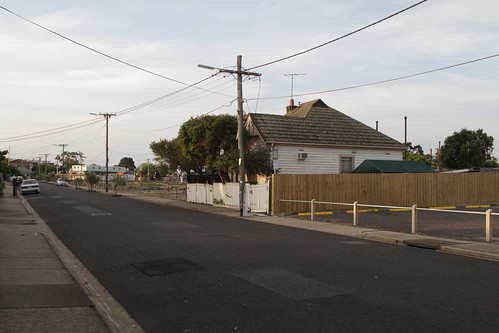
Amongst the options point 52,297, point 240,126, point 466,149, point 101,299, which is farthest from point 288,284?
point 466,149

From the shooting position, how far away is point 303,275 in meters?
8.40

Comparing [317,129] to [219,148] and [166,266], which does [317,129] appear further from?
[166,266]

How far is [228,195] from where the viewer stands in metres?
28.0

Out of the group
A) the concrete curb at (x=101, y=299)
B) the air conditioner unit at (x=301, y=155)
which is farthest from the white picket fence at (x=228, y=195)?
the concrete curb at (x=101, y=299)

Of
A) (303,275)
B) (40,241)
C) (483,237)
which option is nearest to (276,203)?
(483,237)

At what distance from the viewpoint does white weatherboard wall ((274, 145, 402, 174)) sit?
1151 inches

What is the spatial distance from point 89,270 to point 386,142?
1106 inches

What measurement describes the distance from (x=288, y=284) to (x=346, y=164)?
2531cm

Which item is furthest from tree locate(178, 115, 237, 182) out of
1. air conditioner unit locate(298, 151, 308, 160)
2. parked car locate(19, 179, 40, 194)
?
parked car locate(19, 179, 40, 194)

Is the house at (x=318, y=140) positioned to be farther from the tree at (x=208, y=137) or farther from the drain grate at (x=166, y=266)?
the drain grate at (x=166, y=266)

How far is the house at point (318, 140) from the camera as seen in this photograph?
29.2 meters

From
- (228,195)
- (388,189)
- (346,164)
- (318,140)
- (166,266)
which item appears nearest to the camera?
(166,266)

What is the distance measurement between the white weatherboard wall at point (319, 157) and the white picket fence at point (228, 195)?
3458mm

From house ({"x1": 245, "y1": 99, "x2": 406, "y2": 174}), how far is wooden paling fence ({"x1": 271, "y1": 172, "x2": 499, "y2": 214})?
14.7 ft
